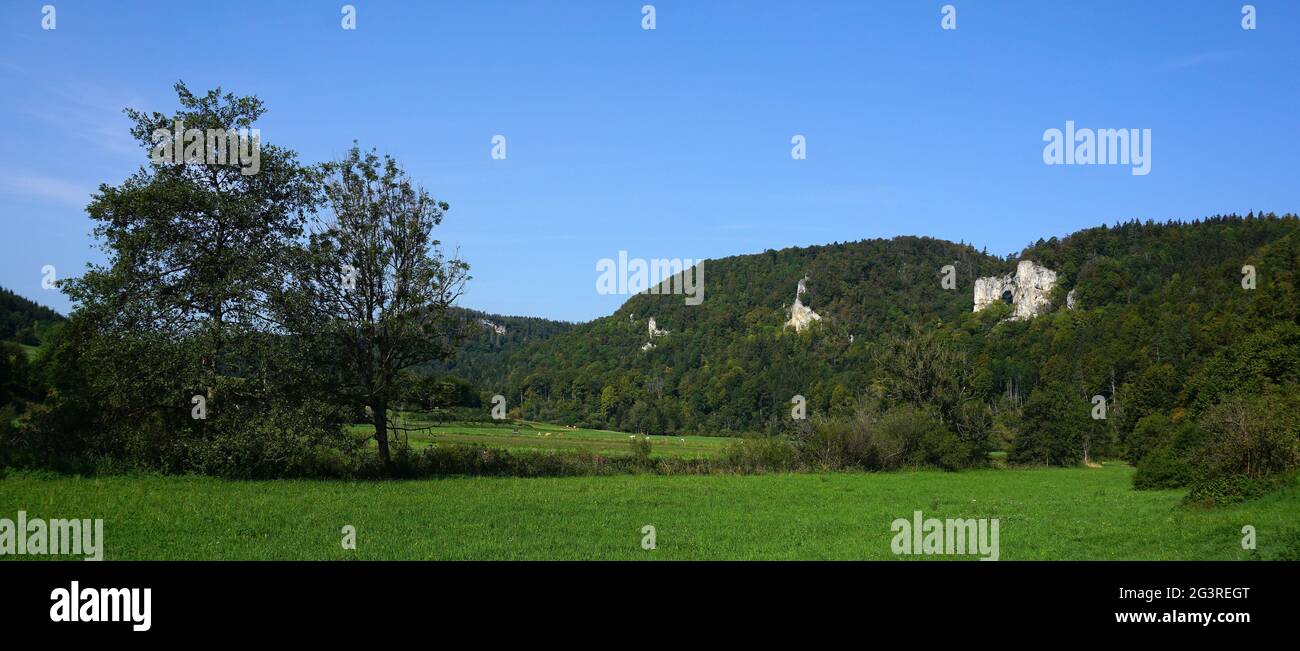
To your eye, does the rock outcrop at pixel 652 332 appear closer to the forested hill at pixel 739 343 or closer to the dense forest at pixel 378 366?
the forested hill at pixel 739 343

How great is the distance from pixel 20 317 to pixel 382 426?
217 feet

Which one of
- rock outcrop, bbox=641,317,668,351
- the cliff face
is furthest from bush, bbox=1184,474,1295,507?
the cliff face

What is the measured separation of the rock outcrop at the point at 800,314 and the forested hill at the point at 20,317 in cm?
9769

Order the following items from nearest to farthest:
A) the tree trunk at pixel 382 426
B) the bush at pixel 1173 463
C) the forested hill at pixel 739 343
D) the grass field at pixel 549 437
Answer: the tree trunk at pixel 382 426, the bush at pixel 1173 463, the grass field at pixel 549 437, the forested hill at pixel 739 343

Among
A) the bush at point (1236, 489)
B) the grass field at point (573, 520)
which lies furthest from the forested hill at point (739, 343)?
the bush at point (1236, 489)

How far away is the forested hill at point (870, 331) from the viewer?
269 ft

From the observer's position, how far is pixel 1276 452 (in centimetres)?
2481

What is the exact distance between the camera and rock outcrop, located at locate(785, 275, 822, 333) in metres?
135

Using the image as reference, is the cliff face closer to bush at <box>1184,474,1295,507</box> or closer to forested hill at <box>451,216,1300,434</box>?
forested hill at <box>451,216,1300,434</box>

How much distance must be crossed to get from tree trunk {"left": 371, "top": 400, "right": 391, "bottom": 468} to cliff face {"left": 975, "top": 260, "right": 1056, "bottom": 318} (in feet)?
373

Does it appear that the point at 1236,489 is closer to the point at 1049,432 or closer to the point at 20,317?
the point at 1049,432

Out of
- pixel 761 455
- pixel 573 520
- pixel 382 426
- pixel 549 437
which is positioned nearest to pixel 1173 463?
pixel 761 455
